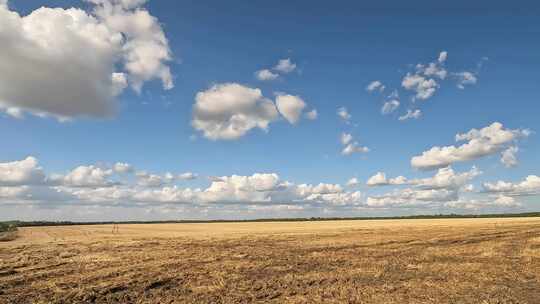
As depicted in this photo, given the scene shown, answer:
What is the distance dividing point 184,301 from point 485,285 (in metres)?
11.3

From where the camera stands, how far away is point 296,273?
63.5 ft

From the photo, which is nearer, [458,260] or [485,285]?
[485,285]

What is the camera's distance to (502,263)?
2175cm

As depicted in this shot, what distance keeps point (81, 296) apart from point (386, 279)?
11.8m

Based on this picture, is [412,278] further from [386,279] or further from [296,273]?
[296,273]

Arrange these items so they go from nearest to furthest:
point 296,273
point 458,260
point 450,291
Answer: point 450,291, point 296,273, point 458,260

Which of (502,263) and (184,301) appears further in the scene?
(502,263)

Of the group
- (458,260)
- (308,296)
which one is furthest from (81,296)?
(458,260)

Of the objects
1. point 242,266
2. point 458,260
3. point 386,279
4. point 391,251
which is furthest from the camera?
point 391,251

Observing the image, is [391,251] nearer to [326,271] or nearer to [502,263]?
[502,263]

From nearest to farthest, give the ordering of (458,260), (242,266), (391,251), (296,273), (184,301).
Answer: (184,301), (296,273), (242,266), (458,260), (391,251)

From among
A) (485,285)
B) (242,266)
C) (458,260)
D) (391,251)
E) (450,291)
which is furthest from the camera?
(391,251)

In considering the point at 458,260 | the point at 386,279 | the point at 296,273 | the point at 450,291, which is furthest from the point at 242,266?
Result: the point at 458,260

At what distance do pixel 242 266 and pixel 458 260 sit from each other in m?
A: 12.0
